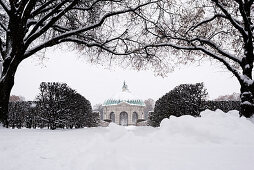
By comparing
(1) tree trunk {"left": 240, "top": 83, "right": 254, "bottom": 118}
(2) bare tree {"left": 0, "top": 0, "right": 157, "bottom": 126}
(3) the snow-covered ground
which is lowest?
(3) the snow-covered ground

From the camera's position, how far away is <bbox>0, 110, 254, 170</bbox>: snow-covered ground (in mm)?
2828

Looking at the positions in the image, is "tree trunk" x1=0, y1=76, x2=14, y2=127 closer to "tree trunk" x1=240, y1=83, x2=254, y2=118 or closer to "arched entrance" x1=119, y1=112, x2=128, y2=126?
"tree trunk" x1=240, y1=83, x2=254, y2=118

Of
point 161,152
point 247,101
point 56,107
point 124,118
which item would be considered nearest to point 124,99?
point 124,118

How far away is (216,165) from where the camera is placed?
268cm

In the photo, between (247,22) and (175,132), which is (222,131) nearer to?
(175,132)

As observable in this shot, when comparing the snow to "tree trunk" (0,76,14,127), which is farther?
the snow

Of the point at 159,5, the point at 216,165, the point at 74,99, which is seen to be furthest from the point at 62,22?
the point at 216,165

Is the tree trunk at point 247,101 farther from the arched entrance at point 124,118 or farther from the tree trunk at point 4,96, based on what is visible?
the arched entrance at point 124,118

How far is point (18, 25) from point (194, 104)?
11.5 meters

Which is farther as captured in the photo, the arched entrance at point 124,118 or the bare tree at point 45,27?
the arched entrance at point 124,118

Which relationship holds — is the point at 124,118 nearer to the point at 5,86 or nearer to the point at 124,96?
the point at 124,96

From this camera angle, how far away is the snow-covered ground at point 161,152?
283cm

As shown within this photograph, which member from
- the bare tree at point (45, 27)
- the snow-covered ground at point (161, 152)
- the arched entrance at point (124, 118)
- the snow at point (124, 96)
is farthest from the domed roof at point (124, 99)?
the snow-covered ground at point (161, 152)

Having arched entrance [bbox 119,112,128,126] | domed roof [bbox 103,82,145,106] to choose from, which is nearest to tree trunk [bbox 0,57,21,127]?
domed roof [bbox 103,82,145,106]
